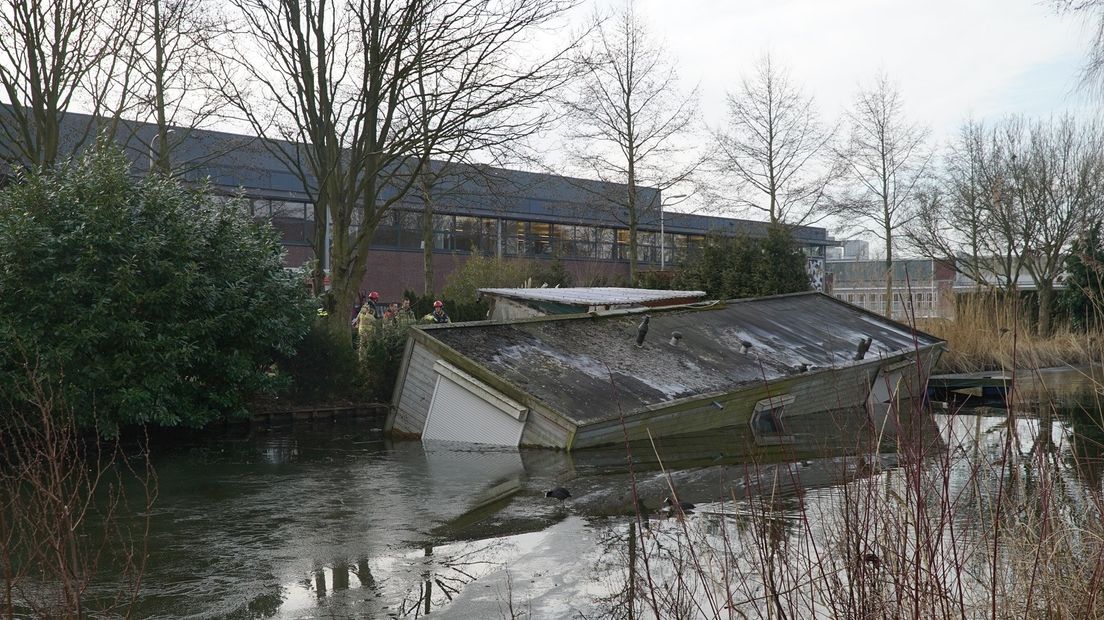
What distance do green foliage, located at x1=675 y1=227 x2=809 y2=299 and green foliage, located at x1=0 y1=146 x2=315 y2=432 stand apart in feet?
49.7

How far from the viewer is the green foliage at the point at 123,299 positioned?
12.5m

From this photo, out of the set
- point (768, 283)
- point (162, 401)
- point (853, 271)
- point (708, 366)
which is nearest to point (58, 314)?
point (162, 401)

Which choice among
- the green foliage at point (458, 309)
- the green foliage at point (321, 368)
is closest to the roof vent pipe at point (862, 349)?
the green foliage at point (321, 368)

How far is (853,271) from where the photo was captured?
70188 mm

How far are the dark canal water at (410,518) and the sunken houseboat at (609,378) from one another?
1.33ft

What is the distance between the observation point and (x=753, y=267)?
26.8m

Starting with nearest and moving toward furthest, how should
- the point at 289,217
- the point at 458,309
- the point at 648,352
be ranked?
the point at 648,352 < the point at 458,309 < the point at 289,217

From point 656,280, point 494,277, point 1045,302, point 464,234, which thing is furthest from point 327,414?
point 464,234

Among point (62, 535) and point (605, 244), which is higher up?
point (605, 244)

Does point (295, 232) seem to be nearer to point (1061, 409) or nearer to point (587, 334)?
point (587, 334)

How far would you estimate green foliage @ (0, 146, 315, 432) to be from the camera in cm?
1245

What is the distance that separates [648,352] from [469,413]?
10.4ft

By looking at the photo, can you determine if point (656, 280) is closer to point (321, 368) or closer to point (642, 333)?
point (321, 368)

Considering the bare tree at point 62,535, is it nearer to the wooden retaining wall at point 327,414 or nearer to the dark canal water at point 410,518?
the dark canal water at point 410,518
